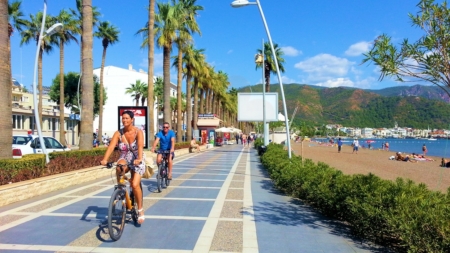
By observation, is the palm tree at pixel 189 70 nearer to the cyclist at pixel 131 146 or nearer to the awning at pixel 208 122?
the awning at pixel 208 122

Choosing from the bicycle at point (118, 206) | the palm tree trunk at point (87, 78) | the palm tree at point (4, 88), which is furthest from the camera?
the palm tree trunk at point (87, 78)

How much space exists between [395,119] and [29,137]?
514ft

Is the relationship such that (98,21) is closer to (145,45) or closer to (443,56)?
(145,45)

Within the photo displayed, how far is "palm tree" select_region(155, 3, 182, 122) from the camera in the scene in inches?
966

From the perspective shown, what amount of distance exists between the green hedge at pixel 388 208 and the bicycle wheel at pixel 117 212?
335cm

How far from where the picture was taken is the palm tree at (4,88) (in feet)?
30.7

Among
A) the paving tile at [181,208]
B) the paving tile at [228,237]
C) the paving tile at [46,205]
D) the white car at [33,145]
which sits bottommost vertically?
the paving tile at [228,237]

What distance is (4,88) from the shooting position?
371 inches

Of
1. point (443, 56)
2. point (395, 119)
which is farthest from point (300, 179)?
point (395, 119)

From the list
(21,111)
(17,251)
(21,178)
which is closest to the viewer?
(17,251)

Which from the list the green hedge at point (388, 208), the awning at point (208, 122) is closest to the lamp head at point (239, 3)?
the green hedge at point (388, 208)

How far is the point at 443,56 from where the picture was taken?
4113mm

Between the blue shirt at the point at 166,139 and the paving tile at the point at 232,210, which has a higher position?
the blue shirt at the point at 166,139

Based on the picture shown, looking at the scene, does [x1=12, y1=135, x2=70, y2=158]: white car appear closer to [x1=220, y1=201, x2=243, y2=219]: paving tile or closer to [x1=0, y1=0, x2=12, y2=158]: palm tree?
[x1=0, y1=0, x2=12, y2=158]: palm tree
